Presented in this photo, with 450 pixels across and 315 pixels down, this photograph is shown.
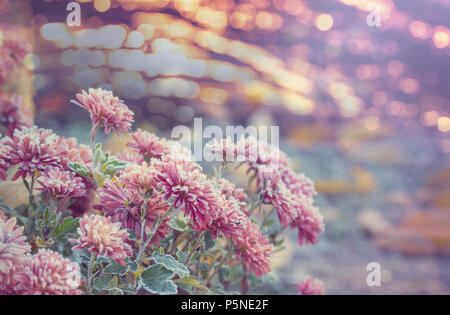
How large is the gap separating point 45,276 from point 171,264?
0.13 metres

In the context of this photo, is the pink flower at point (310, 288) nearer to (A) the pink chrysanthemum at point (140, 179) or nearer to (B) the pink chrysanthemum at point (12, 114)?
(A) the pink chrysanthemum at point (140, 179)

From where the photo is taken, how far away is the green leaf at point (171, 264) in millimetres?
398

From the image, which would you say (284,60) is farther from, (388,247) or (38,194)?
(38,194)

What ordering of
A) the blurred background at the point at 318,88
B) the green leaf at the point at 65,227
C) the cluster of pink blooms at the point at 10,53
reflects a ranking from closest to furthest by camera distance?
the green leaf at the point at 65,227 < the cluster of pink blooms at the point at 10,53 < the blurred background at the point at 318,88

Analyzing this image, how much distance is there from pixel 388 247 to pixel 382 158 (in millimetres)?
711

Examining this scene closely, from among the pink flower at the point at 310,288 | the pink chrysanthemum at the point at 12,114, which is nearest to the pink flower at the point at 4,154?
the pink chrysanthemum at the point at 12,114

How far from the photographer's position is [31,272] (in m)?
0.35

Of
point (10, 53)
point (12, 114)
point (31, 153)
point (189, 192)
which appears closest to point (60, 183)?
point (31, 153)

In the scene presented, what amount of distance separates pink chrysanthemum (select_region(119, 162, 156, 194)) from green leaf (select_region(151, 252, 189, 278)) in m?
0.08

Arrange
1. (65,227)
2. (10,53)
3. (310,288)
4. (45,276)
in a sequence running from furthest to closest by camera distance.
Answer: (10,53), (310,288), (65,227), (45,276)

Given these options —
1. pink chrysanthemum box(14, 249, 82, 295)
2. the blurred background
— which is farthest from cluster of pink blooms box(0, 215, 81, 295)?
the blurred background

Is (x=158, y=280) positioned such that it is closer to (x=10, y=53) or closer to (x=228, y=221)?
(x=228, y=221)

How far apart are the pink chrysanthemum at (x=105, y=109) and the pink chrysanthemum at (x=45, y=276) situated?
170mm

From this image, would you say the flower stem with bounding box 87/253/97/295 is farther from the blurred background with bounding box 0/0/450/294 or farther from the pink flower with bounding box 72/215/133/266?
the blurred background with bounding box 0/0/450/294
